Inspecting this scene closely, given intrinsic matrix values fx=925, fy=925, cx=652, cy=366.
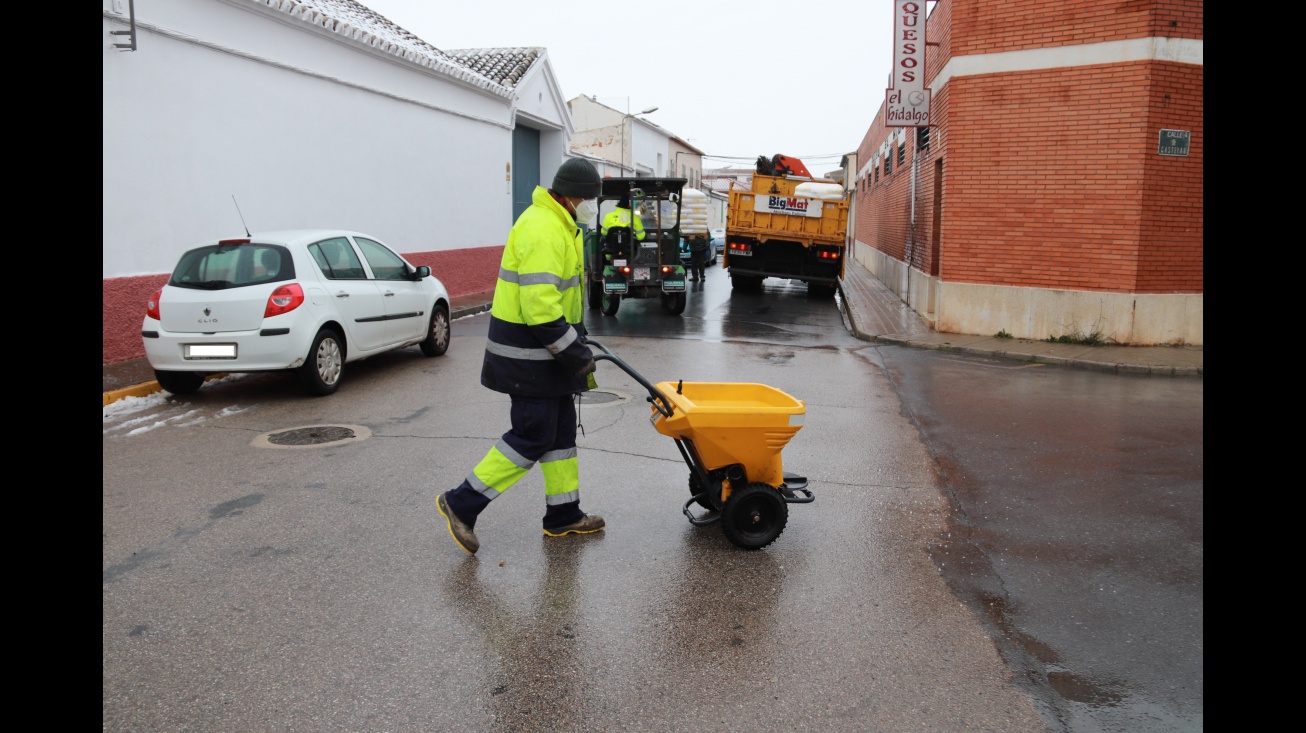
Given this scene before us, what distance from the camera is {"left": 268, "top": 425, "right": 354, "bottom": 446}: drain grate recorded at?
692 centimetres

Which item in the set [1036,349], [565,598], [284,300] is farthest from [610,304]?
[565,598]

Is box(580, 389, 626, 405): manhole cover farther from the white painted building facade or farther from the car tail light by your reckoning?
the white painted building facade

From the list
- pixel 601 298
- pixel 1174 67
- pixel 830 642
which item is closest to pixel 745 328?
pixel 601 298

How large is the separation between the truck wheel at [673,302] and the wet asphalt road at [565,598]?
920 cm

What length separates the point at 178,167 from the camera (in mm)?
11188

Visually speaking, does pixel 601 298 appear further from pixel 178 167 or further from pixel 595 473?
pixel 595 473

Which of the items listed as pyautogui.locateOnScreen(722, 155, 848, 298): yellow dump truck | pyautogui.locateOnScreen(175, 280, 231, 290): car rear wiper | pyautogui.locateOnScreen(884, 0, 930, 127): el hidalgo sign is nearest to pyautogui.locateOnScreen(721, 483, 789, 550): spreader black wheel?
pyautogui.locateOnScreen(175, 280, 231, 290): car rear wiper

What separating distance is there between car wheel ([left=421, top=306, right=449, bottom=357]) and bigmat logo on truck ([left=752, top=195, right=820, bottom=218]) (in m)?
10.9

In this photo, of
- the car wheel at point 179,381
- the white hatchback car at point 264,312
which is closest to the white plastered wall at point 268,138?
the car wheel at point 179,381

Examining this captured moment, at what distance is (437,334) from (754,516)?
715cm

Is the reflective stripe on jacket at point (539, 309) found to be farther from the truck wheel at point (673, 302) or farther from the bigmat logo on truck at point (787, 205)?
the bigmat logo on truck at point (787, 205)

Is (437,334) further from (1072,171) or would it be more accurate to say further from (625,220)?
(1072,171)

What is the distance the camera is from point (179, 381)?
8570mm
